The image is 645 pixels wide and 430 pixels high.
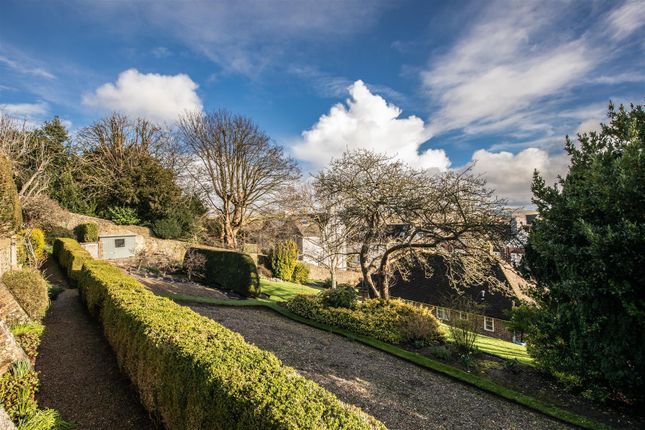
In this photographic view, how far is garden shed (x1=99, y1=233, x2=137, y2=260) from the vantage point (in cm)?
2053

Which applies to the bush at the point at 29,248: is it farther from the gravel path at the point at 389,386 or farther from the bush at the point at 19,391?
the bush at the point at 19,391

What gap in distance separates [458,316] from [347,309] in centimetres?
377

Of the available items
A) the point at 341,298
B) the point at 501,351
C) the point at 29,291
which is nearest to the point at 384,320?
the point at 341,298

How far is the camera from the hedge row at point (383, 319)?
33.1ft

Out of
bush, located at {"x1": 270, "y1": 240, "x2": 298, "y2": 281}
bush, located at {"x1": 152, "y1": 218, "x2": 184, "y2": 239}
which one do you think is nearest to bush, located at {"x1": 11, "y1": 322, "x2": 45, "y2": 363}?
bush, located at {"x1": 152, "y1": 218, "x2": 184, "y2": 239}

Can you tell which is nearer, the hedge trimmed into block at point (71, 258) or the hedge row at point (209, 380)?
the hedge row at point (209, 380)

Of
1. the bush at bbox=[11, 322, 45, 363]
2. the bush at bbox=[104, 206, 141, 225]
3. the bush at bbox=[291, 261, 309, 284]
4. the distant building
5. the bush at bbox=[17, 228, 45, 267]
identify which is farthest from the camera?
the bush at bbox=[291, 261, 309, 284]

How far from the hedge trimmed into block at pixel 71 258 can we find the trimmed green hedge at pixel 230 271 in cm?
548

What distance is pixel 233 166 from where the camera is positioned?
26.5 m

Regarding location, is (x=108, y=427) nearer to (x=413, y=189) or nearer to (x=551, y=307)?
(x=551, y=307)

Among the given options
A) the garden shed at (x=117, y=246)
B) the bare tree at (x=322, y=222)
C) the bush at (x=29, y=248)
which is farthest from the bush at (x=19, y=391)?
the garden shed at (x=117, y=246)

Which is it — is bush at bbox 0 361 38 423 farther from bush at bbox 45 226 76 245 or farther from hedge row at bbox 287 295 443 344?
bush at bbox 45 226 76 245

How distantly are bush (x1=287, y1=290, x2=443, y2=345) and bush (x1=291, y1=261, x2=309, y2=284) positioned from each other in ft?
49.9

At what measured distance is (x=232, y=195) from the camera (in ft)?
89.0
